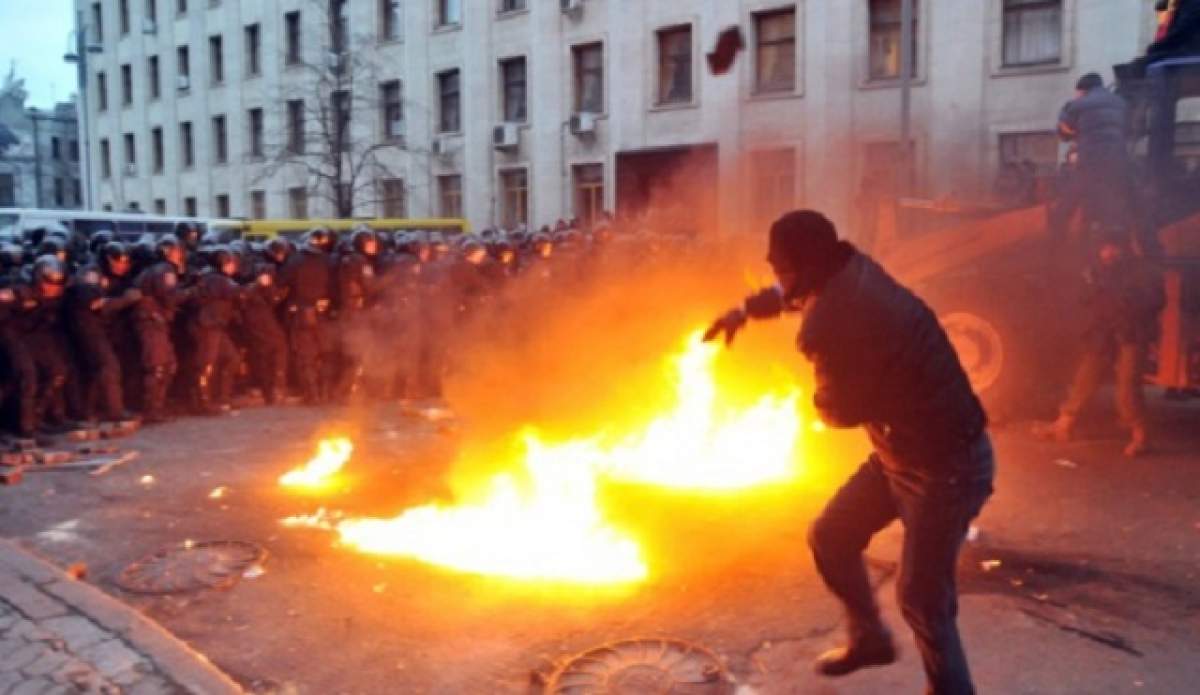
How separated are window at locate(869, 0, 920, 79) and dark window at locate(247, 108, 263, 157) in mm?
23255

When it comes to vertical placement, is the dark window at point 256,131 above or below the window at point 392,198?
above

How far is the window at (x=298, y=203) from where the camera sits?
3572 centimetres

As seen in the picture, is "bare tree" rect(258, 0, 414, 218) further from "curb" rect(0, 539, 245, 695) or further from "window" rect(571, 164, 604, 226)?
"curb" rect(0, 539, 245, 695)

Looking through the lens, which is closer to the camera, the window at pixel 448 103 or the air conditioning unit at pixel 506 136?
the air conditioning unit at pixel 506 136

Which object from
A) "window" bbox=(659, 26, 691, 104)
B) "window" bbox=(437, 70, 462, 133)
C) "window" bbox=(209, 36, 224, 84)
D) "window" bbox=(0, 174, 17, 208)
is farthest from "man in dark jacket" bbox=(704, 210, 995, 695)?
"window" bbox=(0, 174, 17, 208)

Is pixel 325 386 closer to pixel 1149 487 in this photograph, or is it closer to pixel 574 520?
pixel 574 520

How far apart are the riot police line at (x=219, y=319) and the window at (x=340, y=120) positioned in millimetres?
20451

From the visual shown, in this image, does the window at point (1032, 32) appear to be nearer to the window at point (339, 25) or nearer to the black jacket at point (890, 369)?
the black jacket at point (890, 369)

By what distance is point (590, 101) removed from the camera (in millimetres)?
28156

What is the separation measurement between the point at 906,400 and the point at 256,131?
37.7 m

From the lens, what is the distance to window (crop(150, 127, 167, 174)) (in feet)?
139

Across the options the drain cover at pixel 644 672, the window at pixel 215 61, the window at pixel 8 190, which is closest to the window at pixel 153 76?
the window at pixel 215 61

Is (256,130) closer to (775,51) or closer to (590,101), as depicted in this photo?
(590,101)

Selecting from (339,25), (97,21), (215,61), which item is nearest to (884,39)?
(339,25)
